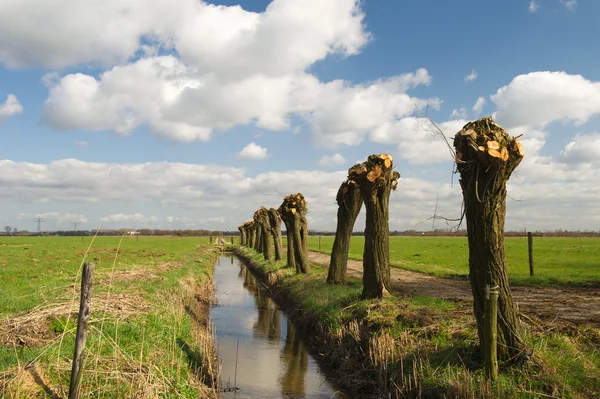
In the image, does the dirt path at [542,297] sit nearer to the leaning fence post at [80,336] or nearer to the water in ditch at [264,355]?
the water in ditch at [264,355]

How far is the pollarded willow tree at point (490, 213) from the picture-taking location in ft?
23.5

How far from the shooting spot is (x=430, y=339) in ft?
29.3

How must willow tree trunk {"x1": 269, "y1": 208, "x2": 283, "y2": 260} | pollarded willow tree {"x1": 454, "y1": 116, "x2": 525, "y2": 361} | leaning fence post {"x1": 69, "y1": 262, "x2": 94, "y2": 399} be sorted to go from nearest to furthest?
1. leaning fence post {"x1": 69, "y1": 262, "x2": 94, "y2": 399}
2. pollarded willow tree {"x1": 454, "y1": 116, "x2": 525, "y2": 361}
3. willow tree trunk {"x1": 269, "y1": 208, "x2": 283, "y2": 260}

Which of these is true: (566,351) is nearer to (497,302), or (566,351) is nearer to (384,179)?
(497,302)

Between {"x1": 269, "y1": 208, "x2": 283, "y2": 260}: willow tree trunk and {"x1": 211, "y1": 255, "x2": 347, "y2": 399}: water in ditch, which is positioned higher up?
{"x1": 269, "y1": 208, "x2": 283, "y2": 260}: willow tree trunk

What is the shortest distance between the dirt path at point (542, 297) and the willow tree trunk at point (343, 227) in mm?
2408

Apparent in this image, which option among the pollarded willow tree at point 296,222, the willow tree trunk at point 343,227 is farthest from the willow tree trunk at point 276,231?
the willow tree trunk at point 343,227

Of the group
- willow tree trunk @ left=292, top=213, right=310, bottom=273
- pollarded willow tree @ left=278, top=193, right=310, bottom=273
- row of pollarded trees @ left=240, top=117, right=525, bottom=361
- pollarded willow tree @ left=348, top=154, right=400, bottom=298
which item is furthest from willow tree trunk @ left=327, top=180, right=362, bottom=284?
row of pollarded trees @ left=240, top=117, right=525, bottom=361

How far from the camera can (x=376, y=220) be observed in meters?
13.4

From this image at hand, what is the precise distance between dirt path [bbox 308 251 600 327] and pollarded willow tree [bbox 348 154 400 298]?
7.64 feet

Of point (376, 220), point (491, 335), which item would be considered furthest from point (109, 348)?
point (376, 220)

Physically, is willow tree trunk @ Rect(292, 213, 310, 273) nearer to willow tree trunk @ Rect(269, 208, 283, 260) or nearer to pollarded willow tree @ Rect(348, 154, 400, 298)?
willow tree trunk @ Rect(269, 208, 283, 260)

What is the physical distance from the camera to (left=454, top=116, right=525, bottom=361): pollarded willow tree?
7152 mm

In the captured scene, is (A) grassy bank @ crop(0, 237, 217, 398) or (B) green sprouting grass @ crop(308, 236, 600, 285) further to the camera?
(B) green sprouting grass @ crop(308, 236, 600, 285)
